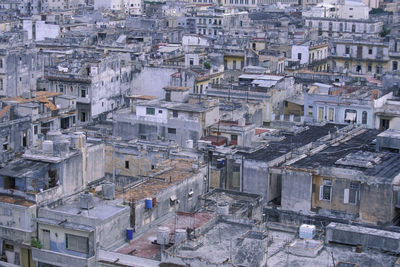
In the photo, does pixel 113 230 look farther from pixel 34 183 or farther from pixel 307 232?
pixel 307 232

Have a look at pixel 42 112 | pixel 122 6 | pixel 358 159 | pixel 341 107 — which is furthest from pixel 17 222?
pixel 122 6

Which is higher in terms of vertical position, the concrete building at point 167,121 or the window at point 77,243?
the concrete building at point 167,121

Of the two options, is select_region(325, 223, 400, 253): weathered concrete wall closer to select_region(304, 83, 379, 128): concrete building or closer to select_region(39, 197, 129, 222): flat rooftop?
select_region(39, 197, 129, 222): flat rooftop

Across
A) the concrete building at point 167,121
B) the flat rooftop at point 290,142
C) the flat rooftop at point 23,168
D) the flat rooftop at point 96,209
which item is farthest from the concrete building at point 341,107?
the flat rooftop at point 96,209

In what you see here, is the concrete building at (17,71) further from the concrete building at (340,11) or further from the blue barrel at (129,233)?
the concrete building at (340,11)

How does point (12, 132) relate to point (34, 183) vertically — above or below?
below

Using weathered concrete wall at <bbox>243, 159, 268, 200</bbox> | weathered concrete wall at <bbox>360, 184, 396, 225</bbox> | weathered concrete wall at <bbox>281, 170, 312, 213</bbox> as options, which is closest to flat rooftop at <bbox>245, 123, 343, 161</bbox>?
weathered concrete wall at <bbox>243, 159, 268, 200</bbox>

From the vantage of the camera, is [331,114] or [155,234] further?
[331,114]

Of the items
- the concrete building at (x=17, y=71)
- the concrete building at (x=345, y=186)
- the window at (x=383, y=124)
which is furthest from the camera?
the concrete building at (x=17, y=71)
